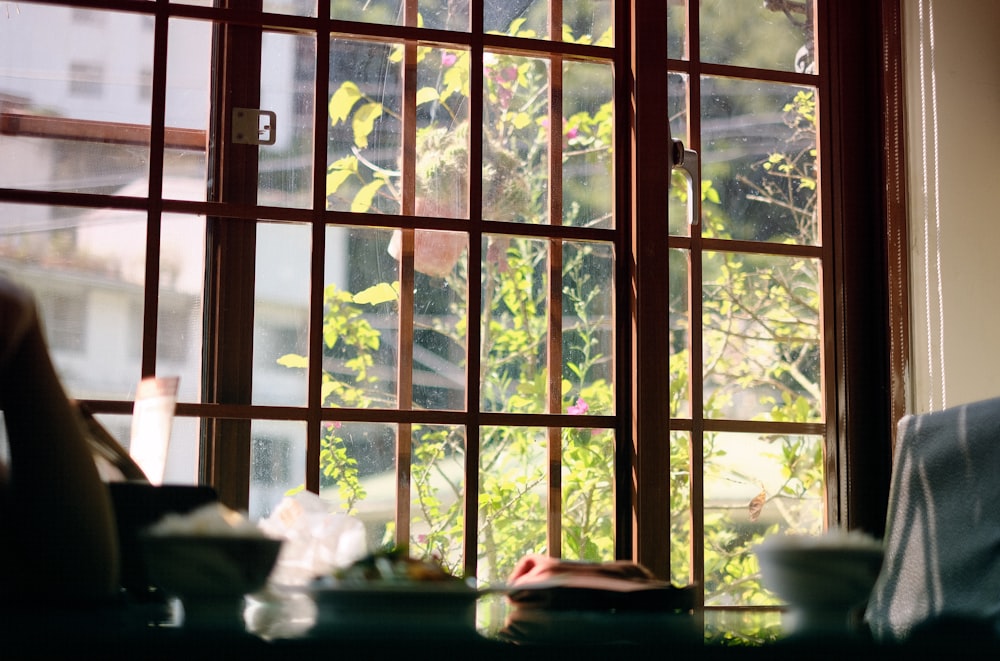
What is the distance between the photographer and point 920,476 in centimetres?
138

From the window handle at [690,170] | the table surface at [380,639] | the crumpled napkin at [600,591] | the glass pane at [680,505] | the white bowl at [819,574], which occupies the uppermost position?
the window handle at [690,170]

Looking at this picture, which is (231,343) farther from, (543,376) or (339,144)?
(543,376)

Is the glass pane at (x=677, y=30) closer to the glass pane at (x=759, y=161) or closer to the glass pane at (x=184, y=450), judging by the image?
the glass pane at (x=759, y=161)

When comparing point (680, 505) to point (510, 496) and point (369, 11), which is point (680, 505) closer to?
point (510, 496)

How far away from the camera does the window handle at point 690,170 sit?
7.12 feet

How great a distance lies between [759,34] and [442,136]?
31.7 inches

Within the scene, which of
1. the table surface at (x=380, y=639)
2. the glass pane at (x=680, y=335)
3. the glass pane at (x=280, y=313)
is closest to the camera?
the table surface at (x=380, y=639)

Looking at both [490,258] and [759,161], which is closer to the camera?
[490,258]

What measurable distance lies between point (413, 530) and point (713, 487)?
66cm

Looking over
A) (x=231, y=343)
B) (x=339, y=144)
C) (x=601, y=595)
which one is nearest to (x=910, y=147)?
(x=339, y=144)

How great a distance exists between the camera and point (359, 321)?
6.57 feet

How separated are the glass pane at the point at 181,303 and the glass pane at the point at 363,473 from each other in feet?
0.90

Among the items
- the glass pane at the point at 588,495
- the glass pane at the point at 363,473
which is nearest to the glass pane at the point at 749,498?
the glass pane at the point at 588,495

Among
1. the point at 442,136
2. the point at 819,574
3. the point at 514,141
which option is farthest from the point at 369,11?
the point at 819,574
